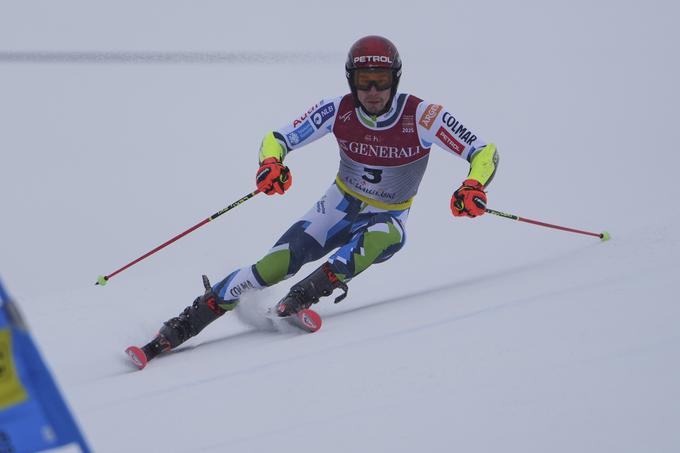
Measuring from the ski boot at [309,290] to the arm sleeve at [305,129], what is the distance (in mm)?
728

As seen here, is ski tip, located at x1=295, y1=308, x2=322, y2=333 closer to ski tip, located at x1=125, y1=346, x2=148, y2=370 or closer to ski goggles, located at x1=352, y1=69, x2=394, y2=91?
ski tip, located at x1=125, y1=346, x2=148, y2=370

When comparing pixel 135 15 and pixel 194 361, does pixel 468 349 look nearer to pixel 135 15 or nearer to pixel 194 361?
pixel 194 361

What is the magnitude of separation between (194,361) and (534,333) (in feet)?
4.64

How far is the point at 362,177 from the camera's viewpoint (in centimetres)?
479

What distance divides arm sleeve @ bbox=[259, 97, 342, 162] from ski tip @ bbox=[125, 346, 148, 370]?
1223 mm

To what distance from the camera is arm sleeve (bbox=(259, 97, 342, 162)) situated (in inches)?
187

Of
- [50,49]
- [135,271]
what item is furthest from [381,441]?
[50,49]

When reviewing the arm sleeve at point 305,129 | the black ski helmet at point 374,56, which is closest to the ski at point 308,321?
the arm sleeve at point 305,129

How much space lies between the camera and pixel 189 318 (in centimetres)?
429

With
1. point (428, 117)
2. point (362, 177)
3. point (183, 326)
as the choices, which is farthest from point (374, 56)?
point (183, 326)

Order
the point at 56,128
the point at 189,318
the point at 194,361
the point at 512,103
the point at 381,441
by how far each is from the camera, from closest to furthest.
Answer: the point at 381,441 < the point at 194,361 < the point at 189,318 < the point at 56,128 < the point at 512,103

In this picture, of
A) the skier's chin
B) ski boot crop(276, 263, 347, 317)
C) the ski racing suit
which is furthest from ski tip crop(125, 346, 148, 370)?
the skier's chin

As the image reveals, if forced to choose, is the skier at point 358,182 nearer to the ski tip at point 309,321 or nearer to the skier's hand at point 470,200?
the skier's hand at point 470,200

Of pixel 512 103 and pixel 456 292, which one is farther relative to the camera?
pixel 512 103
